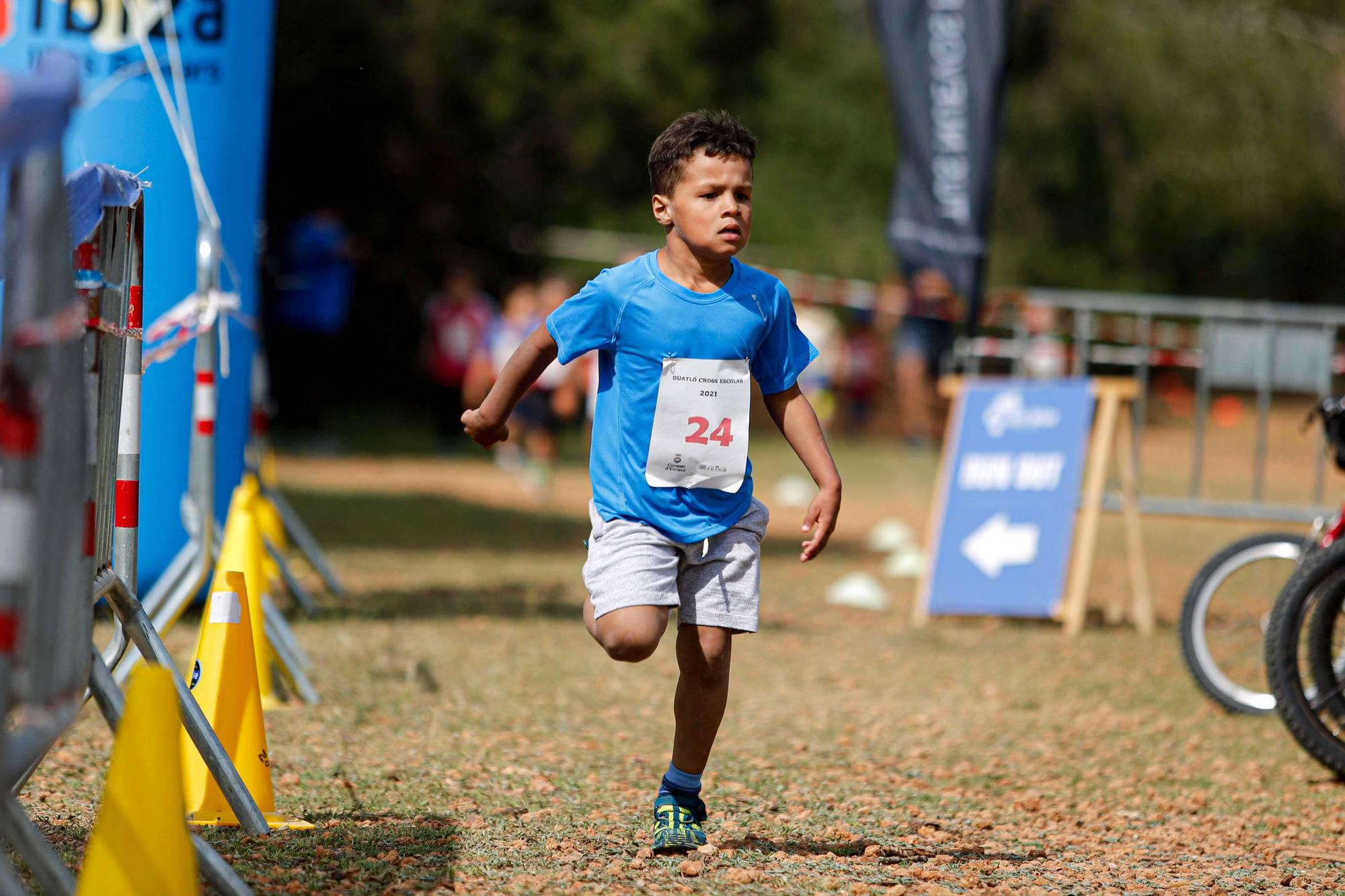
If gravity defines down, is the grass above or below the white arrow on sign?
below

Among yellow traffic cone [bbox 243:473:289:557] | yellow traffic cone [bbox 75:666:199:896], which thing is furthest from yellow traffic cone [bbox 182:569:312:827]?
yellow traffic cone [bbox 243:473:289:557]

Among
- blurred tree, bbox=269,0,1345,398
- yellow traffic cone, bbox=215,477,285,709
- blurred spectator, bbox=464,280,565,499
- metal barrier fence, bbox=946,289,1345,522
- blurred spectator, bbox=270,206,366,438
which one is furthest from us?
blurred tree, bbox=269,0,1345,398

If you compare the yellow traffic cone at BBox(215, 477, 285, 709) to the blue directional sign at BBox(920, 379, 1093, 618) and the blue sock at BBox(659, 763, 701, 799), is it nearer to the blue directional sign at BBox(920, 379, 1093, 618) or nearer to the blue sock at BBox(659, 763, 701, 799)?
the blue sock at BBox(659, 763, 701, 799)

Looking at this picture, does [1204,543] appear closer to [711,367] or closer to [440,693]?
[440,693]

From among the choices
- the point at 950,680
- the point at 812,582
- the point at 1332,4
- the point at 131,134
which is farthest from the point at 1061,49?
the point at 131,134

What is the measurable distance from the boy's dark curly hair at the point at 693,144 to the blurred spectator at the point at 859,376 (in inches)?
914

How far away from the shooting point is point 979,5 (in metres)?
11.7

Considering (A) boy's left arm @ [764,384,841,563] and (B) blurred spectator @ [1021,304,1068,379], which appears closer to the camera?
(A) boy's left arm @ [764,384,841,563]

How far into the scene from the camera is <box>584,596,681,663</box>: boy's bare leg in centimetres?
404

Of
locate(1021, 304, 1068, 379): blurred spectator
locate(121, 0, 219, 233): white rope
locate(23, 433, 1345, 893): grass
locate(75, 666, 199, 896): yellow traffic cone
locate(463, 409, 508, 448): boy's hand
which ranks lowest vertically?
locate(23, 433, 1345, 893): grass

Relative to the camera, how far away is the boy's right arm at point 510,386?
4.12 m

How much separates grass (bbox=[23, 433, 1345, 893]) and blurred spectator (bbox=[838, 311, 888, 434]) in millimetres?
17493

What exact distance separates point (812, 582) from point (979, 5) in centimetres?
436

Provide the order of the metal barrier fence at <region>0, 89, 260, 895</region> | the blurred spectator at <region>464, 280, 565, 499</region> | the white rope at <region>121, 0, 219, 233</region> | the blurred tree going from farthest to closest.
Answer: the blurred tree < the blurred spectator at <region>464, 280, 565, 499</region> < the white rope at <region>121, 0, 219, 233</region> < the metal barrier fence at <region>0, 89, 260, 895</region>
